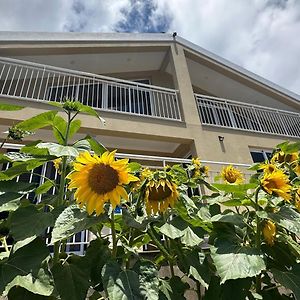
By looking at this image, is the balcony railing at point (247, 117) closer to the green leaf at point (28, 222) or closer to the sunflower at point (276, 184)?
the sunflower at point (276, 184)

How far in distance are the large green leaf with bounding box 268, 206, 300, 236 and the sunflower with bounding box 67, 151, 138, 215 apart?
656 millimetres

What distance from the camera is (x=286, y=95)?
976 centimetres

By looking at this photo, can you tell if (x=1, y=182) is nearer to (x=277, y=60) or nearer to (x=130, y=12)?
(x=130, y=12)

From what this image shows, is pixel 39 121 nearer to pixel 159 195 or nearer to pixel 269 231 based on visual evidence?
pixel 159 195

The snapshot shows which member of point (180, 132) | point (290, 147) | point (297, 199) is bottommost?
point (297, 199)

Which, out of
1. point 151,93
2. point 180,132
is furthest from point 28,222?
point 151,93

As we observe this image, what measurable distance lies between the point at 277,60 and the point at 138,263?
15080 mm

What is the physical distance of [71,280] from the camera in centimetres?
88

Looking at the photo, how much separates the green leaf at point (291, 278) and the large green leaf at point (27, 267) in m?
Result: 0.86

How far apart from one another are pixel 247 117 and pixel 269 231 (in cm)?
794

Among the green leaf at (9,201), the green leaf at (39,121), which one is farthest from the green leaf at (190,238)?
the green leaf at (39,121)

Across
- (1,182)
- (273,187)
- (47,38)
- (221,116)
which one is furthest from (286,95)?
(1,182)

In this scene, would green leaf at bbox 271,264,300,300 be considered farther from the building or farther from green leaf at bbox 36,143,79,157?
the building

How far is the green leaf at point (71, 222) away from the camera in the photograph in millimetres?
858
